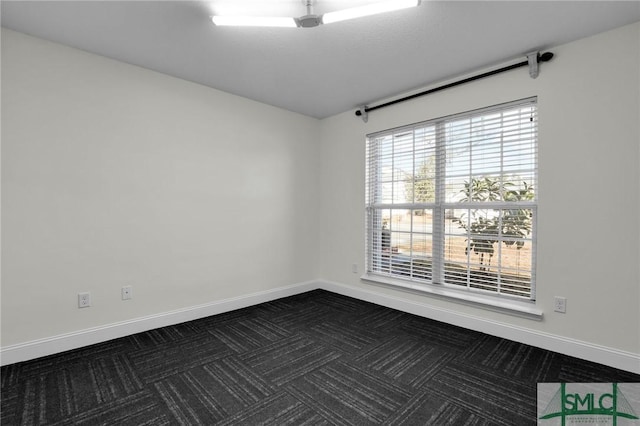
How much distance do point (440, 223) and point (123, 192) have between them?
10.4ft

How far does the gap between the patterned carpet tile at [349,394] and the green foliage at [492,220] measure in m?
1.64

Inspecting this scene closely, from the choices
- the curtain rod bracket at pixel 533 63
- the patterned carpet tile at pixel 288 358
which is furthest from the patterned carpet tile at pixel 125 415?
the curtain rod bracket at pixel 533 63

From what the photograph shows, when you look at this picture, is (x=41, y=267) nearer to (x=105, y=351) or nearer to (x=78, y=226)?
(x=78, y=226)

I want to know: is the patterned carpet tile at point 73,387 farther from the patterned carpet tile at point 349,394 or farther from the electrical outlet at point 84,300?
the patterned carpet tile at point 349,394

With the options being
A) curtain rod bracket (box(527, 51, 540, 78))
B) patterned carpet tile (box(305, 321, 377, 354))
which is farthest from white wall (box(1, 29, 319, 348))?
curtain rod bracket (box(527, 51, 540, 78))

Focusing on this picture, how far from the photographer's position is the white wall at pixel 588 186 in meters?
2.20

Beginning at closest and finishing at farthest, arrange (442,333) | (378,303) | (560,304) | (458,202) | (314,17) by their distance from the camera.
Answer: (314,17) < (560,304) < (442,333) < (458,202) < (378,303)

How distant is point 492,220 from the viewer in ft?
9.50

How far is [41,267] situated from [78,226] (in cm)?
39

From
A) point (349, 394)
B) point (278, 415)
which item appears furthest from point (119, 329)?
point (349, 394)

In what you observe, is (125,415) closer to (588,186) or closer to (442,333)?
(442,333)

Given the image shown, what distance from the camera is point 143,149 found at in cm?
288

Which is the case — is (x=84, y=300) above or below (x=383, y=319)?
above

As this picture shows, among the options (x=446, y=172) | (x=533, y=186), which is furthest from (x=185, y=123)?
(x=533, y=186)
